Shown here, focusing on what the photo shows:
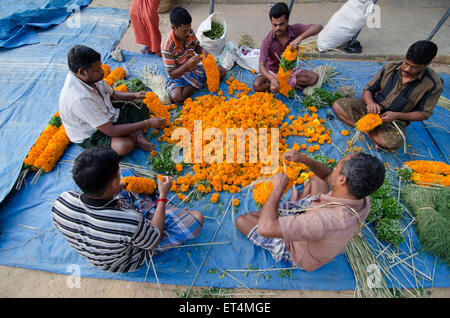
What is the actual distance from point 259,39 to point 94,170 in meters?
5.13

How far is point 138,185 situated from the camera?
276 centimetres

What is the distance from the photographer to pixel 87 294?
8.17ft

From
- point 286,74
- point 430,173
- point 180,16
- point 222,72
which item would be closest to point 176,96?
point 222,72

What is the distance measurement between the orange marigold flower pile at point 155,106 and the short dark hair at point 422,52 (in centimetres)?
330

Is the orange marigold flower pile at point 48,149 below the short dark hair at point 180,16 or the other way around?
below

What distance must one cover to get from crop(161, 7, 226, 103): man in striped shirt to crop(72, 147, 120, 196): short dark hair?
2.51 metres

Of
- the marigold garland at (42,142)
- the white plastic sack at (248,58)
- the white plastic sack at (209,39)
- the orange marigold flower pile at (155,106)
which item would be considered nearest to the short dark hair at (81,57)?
the orange marigold flower pile at (155,106)

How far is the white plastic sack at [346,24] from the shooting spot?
14.6 feet

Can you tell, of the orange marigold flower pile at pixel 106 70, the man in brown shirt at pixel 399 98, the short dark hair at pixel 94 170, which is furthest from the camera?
the orange marigold flower pile at pixel 106 70

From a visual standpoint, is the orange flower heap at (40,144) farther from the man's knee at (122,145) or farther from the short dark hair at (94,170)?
the short dark hair at (94,170)

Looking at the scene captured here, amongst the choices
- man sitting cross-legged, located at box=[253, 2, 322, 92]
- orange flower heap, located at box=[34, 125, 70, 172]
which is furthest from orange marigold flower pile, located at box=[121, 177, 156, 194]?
man sitting cross-legged, located at box=[253, 2, 322, 92]

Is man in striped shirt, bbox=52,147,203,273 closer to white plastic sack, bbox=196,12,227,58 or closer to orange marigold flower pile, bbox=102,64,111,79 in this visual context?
orange marigold flower pile, bbox=102,64,111,79

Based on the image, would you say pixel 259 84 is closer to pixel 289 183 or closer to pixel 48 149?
pixel 289 183

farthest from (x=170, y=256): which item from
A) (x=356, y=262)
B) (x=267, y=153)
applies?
(x=356, y=262)
